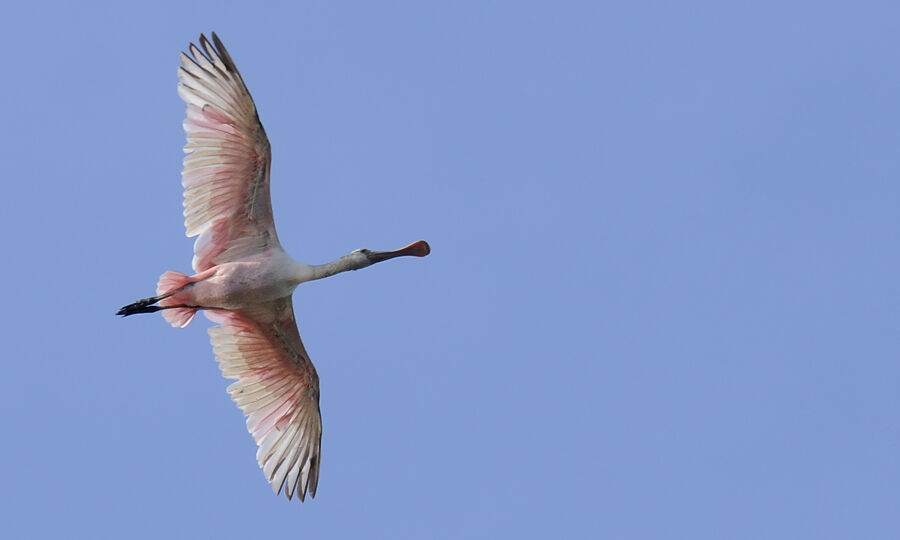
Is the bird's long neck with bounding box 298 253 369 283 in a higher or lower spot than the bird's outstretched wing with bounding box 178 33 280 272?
lower

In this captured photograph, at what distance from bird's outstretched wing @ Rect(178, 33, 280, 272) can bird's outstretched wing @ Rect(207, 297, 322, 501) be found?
1367 millimetres

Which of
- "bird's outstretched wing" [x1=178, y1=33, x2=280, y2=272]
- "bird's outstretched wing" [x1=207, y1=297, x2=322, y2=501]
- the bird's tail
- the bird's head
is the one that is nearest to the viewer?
"bird's outstretched wing" [x1=178, y1=33, x2=280, y2=272]

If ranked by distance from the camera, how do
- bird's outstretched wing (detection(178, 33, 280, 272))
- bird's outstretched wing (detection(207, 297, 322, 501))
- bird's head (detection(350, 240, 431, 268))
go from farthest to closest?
1. bird's outstretched wing (detection(207, 297, 322, 501))
2. bird's head (detection(350, 240, 431, 268))
3. bird's outstretched wing (detection(178, 33, 280, 272))

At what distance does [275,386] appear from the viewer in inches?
769

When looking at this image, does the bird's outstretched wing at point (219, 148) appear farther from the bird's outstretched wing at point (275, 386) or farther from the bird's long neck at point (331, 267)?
the bird's outstretched wing at point (275, 386)

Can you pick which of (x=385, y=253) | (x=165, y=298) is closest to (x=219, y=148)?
(x=165, y=298)

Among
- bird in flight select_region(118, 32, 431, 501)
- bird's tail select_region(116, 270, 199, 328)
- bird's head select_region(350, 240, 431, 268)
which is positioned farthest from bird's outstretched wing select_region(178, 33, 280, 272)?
bird's head select_region(350, 240, 431, 268)

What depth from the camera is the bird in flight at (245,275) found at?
58.9 ft

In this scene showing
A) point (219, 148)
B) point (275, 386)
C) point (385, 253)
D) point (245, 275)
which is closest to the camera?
point (219, 148)

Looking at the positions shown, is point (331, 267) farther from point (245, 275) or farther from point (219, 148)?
point (219, 148)

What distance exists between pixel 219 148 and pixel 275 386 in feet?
10.9

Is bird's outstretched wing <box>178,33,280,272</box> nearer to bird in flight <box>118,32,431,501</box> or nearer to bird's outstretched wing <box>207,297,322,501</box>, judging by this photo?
bird in flight <box>118,32,431,501</box>

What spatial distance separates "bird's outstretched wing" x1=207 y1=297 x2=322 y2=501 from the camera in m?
19.1

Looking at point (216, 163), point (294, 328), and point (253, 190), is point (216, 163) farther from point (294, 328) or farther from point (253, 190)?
point (294, 328)
